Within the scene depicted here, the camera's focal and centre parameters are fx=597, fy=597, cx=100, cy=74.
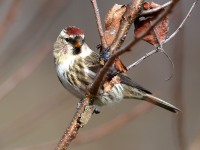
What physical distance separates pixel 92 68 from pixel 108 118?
4.83 metres

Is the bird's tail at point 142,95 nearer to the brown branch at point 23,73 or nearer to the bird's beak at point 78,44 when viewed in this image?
the bird's beak at point 78,44

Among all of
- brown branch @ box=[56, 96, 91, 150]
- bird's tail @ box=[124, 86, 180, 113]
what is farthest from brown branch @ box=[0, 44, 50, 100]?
bird's tail @ box=[124, 86, 180, 113]

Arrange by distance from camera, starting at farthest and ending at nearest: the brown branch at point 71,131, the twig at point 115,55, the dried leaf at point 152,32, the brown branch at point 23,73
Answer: the brown branch at point 23,73 → the dried leaf at point 152,32 → the brown branch at point 71,131 → the twig at point 115,55

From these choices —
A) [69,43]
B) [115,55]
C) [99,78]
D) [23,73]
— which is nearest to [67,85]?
[69,43]

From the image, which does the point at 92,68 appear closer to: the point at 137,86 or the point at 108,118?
the point at 137,86

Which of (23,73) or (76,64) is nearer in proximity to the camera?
(23,73)

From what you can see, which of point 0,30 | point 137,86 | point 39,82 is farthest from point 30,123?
point 39,82

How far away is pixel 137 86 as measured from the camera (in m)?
4.21

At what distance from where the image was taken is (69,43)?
386 cm

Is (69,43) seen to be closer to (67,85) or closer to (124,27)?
(67,85)

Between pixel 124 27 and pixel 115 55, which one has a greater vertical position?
pixel 124 27

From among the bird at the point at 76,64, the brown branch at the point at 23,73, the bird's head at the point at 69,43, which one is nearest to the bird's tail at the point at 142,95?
the bird at the point at 76,64

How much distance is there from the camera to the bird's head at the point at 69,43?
367 cm

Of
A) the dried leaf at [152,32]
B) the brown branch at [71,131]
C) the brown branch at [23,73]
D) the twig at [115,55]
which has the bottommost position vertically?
the brown branch at [71,131]
